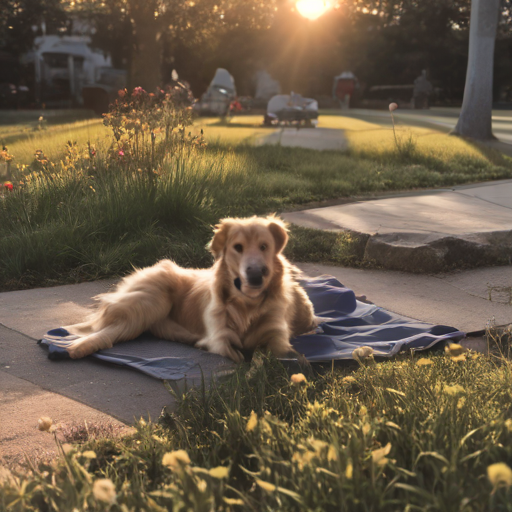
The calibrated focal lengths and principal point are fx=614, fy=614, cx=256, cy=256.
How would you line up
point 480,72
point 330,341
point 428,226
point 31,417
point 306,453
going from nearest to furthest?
1. point 306,453
2. point 31,417
3. point 330,341
4. point 428,226
5. point 480,72

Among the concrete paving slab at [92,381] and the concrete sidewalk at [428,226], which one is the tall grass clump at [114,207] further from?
the concrete paving slab at [92,381]

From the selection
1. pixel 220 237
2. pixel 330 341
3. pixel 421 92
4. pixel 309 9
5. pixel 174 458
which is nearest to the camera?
pixel 174 458

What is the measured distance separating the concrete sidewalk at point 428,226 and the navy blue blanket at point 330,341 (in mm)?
1322

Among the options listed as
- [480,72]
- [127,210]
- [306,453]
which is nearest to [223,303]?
[306,453]

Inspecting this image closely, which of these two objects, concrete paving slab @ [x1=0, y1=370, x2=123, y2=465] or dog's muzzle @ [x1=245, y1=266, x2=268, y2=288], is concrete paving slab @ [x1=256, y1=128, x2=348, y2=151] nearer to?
dog's muzzle @ [x1=245, y1=266, x2=268, y2=288]

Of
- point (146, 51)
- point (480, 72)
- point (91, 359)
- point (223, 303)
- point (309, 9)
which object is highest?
point (309, 9)

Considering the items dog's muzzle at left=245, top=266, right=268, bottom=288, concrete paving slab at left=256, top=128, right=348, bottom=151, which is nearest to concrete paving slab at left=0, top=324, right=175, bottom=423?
dog's muzzle at left=245, top=266, right=268, bottom=288

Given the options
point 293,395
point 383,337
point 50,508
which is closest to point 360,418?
point 293,395

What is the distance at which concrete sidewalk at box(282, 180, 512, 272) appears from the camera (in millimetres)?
6105

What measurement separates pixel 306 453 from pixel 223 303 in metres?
2.03

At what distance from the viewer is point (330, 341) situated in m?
4.23

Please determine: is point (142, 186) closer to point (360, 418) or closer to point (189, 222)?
point (189, 222)

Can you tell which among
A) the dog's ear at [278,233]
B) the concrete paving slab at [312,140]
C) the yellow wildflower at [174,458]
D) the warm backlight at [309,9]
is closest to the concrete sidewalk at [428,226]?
the dog's ear at [278,233]

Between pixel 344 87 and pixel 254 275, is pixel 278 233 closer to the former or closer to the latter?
pixel 254 275
